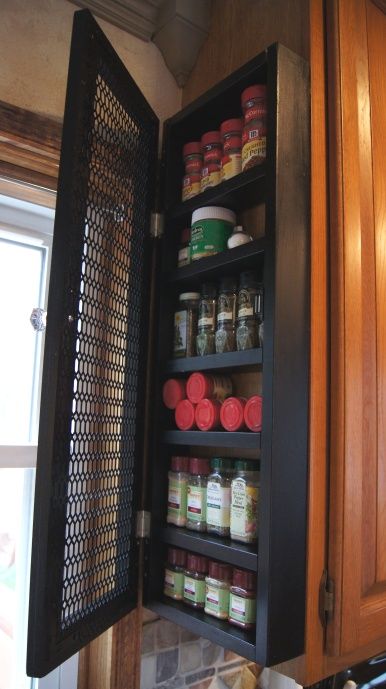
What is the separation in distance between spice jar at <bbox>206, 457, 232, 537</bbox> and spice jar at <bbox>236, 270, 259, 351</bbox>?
228mm

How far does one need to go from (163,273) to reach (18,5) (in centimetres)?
62

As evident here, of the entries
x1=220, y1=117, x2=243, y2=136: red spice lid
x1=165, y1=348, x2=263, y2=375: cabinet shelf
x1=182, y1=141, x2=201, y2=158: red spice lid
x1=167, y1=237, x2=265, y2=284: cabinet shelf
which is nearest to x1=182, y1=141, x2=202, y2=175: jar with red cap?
x1=182, y1=141, x2=201, y2=158: red spice lid

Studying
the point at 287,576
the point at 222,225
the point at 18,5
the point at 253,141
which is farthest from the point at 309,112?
the point at 287,576

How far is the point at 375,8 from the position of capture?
1.07 meters

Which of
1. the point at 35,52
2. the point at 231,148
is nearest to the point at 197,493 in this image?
the point at 231,148

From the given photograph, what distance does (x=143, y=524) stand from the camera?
3.51 feet

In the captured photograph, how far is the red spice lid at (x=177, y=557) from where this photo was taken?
104 centimetres

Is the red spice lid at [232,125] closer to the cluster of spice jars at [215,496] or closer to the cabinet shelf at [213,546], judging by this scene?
the cluster of spice jars at [215,496]

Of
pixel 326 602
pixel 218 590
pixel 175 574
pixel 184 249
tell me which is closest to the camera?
pixel 326 602

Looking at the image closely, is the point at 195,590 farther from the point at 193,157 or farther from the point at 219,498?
the point at 193,157

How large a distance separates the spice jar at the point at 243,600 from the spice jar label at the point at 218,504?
9 cm

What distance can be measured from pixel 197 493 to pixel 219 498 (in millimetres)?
67

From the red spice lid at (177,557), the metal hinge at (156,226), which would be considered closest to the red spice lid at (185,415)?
the red spice lid at (177,557)

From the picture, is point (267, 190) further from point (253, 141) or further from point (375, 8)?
point (375, 8)
